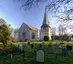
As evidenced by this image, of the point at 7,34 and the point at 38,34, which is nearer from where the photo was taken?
the point at 7,34

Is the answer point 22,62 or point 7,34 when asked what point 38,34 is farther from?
A: point 22,62

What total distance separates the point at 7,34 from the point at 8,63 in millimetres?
16265

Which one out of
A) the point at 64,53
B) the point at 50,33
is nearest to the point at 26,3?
the point at 64,53

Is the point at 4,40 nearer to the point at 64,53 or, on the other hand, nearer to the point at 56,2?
the point at 64,53

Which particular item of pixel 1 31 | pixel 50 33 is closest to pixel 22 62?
pixel 1 31

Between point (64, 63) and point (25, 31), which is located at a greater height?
point (25, 31)

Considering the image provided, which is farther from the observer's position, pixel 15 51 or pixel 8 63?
pixel 15 51

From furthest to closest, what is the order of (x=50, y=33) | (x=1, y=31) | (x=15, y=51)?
(x=50, y=33)
(x=1, y=31)
(x=15, y=51)

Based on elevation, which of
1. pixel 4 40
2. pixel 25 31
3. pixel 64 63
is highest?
pixel 25 31

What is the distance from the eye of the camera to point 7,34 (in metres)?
27.1

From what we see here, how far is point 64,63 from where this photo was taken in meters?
11.1

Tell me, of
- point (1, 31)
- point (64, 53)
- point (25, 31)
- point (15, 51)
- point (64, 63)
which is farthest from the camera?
point (25, 31)

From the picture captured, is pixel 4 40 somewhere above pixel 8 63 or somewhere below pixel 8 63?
above

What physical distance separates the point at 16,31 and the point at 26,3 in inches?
2977
